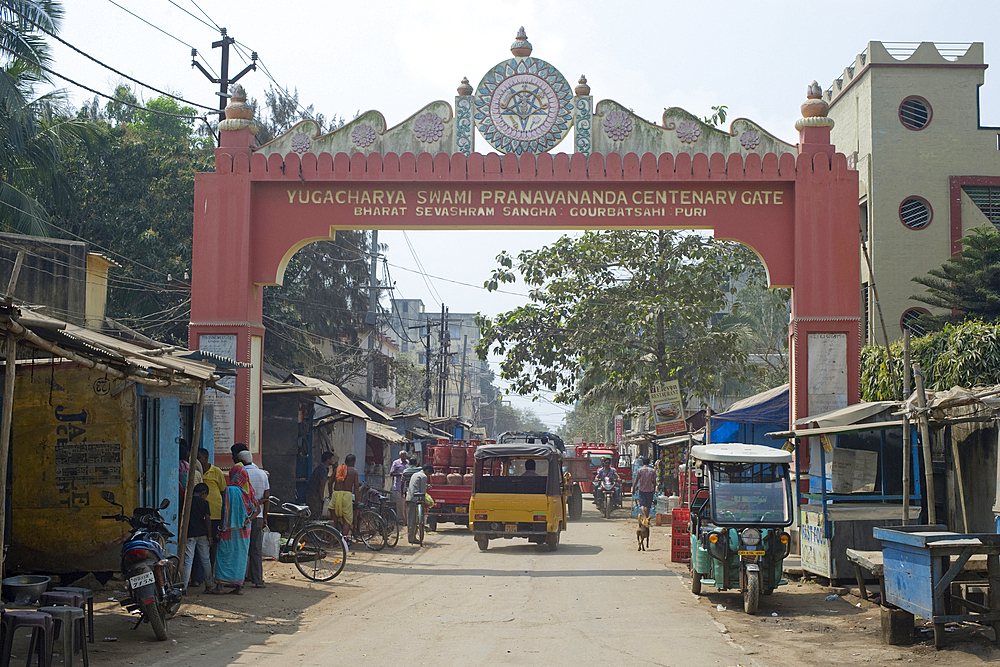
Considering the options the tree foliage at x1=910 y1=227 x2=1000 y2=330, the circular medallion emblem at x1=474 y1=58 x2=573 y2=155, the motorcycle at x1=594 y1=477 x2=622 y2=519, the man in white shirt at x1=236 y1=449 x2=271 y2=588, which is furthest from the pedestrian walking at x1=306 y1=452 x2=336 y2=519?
the motorcycle at x1=594 y1=477 x2=622 y2=519

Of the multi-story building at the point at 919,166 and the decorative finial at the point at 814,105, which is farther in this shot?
the multi-story building at the point at 919,166

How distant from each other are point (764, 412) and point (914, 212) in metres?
8.09

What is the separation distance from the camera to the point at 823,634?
30.6 ft

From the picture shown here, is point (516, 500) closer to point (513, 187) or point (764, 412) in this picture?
point (764, 412)

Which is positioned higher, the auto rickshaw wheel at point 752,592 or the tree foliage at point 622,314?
the tree foliage at point 622,314

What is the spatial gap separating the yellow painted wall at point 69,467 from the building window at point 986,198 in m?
21.0

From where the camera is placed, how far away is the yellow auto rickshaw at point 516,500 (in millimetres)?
17453

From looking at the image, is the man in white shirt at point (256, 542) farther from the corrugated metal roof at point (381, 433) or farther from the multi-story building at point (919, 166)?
the multi-story building at point (919, 166)

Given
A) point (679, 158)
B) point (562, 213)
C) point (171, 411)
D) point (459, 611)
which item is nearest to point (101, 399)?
point (171, 411)

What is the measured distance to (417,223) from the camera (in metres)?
16.1

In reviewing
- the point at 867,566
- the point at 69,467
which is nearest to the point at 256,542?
the point at 69,467

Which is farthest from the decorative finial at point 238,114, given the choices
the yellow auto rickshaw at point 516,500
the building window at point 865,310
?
the building window at point 865,310

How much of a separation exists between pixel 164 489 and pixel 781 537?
7245 millimetres

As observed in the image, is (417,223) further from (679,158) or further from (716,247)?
(716,247)
